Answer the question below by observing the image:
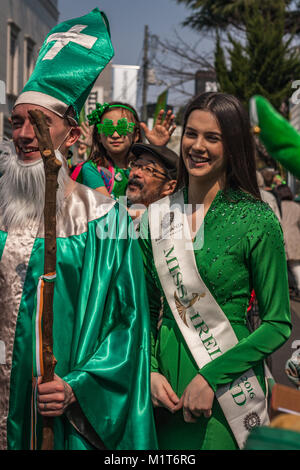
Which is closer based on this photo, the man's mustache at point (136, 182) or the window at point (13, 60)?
the man's mustache at point (136, 182)

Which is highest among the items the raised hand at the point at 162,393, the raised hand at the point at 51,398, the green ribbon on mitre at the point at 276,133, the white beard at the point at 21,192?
the green ribbon on mitre at the point at 276,133

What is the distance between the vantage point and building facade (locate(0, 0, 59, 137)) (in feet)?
59.1

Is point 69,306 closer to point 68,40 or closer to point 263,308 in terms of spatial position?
point 263,308

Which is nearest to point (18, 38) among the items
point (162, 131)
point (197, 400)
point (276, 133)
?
point (162, 131)

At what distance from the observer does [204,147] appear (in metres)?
2.37

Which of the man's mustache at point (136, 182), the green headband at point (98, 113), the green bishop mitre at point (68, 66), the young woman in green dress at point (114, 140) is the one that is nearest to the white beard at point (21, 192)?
the green bishop mitre at point (68, 66)

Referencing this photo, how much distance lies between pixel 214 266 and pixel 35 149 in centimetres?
72

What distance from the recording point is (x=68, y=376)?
2.02 metres

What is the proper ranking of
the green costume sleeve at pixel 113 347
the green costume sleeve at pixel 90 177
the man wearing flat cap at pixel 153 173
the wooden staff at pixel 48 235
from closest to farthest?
the wooden staff at pixel 48 235 → the green costume sleeve at pixel 113 347 → the man wearing flat cap at pixel 153 173 → the green costume sleeve at pixel 90 177

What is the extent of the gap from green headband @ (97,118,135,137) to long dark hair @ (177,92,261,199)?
1722mm

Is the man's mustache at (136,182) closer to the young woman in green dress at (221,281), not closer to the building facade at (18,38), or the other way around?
the young woman in green dress at (221,281)

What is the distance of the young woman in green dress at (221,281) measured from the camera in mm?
2229
